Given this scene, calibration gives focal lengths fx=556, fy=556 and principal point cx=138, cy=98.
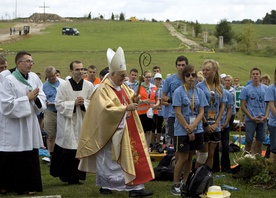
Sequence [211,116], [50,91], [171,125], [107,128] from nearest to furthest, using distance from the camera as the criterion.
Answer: [107,128], [211,116], [171,125], [50,91]

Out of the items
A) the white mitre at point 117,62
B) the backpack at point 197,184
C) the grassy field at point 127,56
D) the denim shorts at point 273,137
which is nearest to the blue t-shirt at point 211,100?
the denim shorts at point 273,137

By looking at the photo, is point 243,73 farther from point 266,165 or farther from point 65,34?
point 65,34

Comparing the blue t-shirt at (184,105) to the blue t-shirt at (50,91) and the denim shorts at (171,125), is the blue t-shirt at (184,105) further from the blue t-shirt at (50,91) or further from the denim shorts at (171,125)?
the blue t-shirt at (50,91)

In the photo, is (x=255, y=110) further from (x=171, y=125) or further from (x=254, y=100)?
(x=171, y=125)

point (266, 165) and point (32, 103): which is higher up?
point (32, 103)

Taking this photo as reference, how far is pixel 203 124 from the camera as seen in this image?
29.5 ft

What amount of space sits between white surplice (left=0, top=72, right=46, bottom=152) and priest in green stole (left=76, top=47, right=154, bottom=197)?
0.87 m

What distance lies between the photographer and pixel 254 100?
35.5 feet

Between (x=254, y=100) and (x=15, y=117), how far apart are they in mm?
4755

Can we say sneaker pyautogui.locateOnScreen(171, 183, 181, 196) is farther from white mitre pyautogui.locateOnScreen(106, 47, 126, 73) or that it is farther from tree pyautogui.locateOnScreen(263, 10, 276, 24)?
tree pyautogui.locateOnScreen(263, 10, 276, 24)

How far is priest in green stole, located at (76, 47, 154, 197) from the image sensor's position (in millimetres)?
8141

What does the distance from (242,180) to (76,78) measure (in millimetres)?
3296

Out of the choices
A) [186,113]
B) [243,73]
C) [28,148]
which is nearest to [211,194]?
[186,113]

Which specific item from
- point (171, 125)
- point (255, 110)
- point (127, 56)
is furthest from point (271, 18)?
point (171, 125)
